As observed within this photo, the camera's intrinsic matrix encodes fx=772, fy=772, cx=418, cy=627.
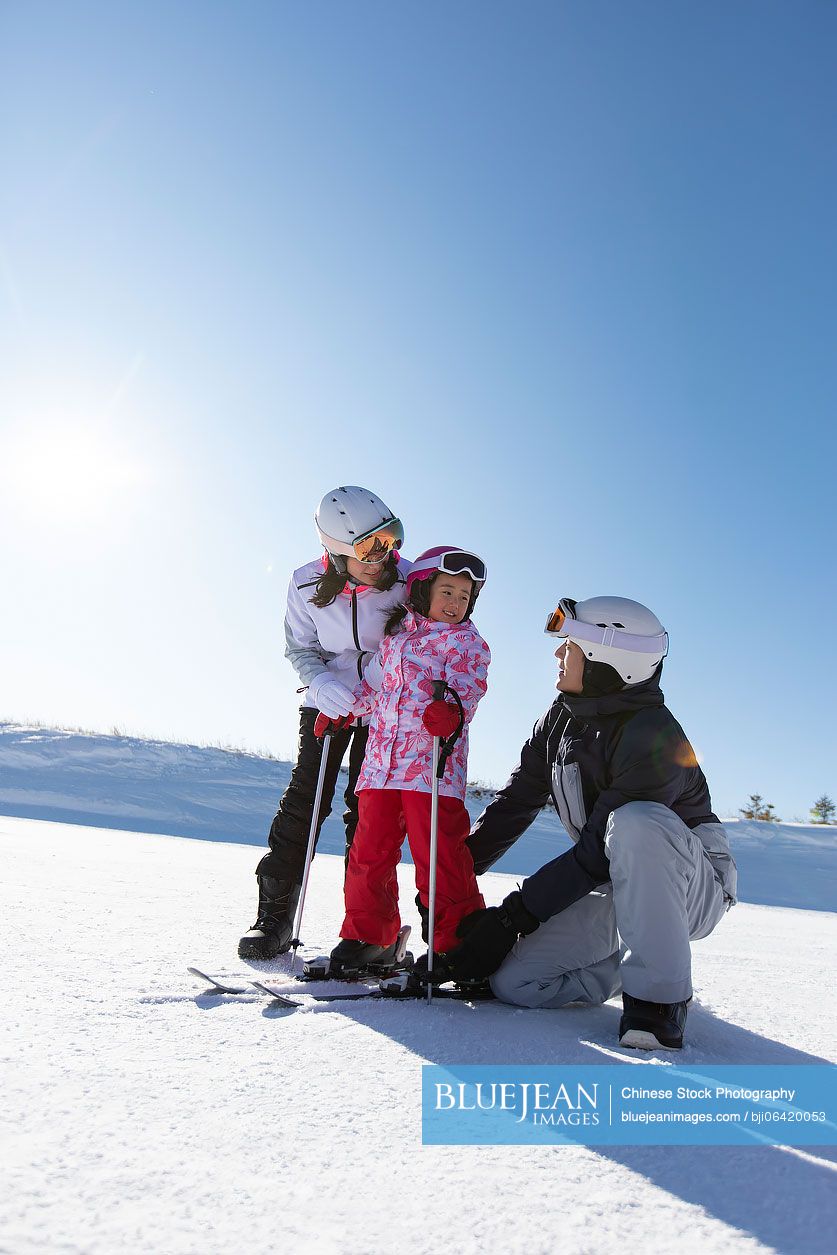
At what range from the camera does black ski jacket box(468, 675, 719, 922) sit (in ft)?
7.90

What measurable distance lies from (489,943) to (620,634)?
112 cm

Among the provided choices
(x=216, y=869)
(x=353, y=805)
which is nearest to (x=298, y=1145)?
(x=353, y=805)

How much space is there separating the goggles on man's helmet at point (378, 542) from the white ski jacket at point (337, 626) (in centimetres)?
16

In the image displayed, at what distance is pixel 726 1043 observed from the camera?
85.4 inches

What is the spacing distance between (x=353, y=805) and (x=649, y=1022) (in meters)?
1.67

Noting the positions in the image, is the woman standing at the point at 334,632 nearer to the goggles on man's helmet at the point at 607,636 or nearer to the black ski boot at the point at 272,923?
the black ski boot at the point at 272,923

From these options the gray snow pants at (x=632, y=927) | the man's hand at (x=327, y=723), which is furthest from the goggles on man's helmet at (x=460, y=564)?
the gray snow pants at (x=632, y=927)

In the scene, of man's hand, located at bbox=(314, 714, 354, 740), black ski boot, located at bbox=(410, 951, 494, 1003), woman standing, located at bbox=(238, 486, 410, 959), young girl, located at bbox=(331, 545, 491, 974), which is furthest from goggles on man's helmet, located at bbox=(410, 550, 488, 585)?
black ski boot, located at bbox=(410, 951, 494, 1003)

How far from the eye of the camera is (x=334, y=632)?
3.61 m

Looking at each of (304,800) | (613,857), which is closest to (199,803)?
(304,800)

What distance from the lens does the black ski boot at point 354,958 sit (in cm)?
267

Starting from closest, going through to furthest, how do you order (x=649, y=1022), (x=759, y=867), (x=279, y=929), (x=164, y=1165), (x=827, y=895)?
(x=164, y=1165)
(x=649, y=1022)
(x=279, y=929)
(x=827, y=895)
(x=759, y=867)

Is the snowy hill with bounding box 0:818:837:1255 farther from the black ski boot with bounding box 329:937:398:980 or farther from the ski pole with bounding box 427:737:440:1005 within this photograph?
the black ski boot with bounding box 329:937:398:980

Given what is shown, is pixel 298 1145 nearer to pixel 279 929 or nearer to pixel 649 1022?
pixel 649 1022
